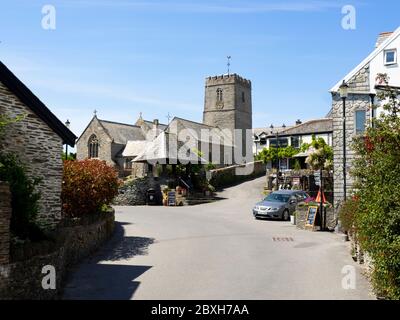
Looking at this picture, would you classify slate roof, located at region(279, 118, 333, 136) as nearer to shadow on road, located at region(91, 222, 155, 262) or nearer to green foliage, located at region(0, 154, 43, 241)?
shadow on road, located at region(91, 222, 155, 262)

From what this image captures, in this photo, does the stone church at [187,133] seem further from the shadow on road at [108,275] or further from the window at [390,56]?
the shadow on road at [108,275]

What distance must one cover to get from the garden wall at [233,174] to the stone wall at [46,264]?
94.1ft

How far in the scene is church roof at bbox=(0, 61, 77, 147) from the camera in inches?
519

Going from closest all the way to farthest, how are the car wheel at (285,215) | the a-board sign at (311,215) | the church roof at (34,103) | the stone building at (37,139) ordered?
1. the church roof at (34,103)
2. the stone building at (37,139)
3. the a-board sign at (311,215)
4. the car wheel at (285,215)

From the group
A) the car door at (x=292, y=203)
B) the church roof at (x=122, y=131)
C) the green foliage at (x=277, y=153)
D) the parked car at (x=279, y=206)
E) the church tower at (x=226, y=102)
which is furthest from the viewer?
the church tower at (x=226, y=102)

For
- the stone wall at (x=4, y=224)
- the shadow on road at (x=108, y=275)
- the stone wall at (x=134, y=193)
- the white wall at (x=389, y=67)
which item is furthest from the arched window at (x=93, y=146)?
the stone wall at (x=4, y=224)

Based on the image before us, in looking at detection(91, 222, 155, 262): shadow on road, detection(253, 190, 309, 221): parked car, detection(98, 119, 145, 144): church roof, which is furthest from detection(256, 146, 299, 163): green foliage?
detection(91, 222, 155, 262): shadow on road

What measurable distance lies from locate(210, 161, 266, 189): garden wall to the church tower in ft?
66.6

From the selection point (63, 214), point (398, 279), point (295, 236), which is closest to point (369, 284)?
point (398, 279)

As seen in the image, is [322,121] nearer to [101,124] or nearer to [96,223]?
[101,124]

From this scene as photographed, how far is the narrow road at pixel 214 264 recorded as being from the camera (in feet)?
35.2

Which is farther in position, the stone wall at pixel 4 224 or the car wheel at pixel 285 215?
the car wheel at pixel 285 215

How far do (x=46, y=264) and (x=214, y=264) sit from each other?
531 cm

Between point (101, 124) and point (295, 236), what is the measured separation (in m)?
42.0
